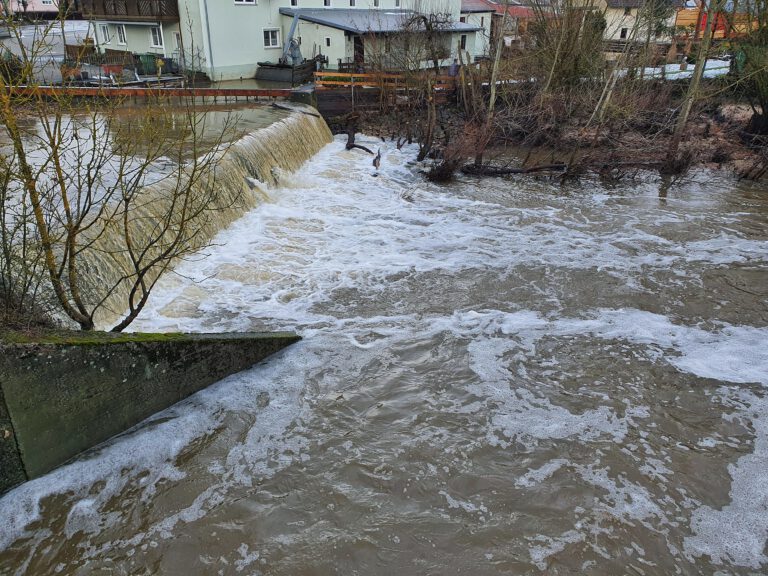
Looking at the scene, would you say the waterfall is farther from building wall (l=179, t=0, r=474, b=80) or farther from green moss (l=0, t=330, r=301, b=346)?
building wall (l=179, t=0, r=474, b=80)

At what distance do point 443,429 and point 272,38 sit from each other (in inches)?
1187

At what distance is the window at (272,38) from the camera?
30.5m

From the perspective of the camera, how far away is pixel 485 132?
16.3 metres

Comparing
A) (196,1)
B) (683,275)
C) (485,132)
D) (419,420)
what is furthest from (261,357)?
(196,1)

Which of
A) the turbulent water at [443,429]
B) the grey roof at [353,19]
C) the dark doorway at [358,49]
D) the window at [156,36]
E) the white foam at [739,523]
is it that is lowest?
the white foam at [739,523]

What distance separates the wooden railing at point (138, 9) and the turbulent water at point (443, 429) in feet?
72.1

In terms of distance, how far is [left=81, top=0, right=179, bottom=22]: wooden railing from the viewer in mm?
27031

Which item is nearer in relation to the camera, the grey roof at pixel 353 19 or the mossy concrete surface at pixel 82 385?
the mossy concrete surface at pixel 82 385

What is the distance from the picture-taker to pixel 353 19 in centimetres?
3159

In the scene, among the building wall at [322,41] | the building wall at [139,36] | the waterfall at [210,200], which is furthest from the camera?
the building wall at [322,41]

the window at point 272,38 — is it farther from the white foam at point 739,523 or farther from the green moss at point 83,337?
the white foam at point 739,523

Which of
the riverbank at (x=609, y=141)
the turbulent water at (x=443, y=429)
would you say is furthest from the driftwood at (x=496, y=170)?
the turbulent water at (x=443, y=429)

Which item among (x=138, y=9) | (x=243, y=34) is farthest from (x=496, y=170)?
(x=138, y=9)

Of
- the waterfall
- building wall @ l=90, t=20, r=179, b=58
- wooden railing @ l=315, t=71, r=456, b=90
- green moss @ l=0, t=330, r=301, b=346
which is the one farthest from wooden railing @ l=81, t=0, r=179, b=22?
green moss @ l=0, t=330, r=301, b=346
